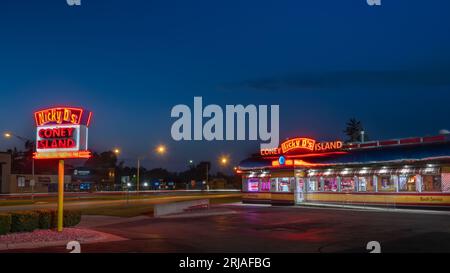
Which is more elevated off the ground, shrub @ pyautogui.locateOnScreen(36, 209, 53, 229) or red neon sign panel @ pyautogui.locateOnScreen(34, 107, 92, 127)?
red neon sign panel @ pyautogui.locateOnScreen(34, 107, 92, 127)

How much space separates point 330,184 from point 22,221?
27116 mm

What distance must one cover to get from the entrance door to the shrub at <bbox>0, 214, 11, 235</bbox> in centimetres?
2666

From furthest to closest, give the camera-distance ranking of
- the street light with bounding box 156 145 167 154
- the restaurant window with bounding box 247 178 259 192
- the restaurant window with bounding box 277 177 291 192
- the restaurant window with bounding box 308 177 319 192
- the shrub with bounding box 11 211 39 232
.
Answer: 1. the street light with bounding box 156 145 167 154
2. the restaurant window with bounding box 247 178 259 192
3. the restaurant window with bounding box 277 177 291 192
4. the restaurant window with bounding box 308 177 319 192
5. the shrub with bounding box 11 211 39 232

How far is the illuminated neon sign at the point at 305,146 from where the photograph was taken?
40.5 m

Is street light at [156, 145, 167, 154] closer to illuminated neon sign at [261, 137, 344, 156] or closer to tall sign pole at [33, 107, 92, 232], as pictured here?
illuminated neon sign at [261, 137, 344, 156]

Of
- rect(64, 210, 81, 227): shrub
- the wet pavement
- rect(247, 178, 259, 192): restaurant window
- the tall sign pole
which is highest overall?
the tall sign pole

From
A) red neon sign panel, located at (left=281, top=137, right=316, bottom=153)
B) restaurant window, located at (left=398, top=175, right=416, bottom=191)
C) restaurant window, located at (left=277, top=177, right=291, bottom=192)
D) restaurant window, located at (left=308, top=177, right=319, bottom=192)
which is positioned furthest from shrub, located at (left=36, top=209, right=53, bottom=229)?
red neon sign panel, located at (left=281, top=137, right=316, bottom=153)

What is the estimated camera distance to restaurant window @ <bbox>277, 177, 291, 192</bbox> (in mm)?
42406

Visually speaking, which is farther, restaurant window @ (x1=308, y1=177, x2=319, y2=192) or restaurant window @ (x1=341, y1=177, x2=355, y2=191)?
restaurant window @ (x1=308, y1=177, x2=319, y2=192)

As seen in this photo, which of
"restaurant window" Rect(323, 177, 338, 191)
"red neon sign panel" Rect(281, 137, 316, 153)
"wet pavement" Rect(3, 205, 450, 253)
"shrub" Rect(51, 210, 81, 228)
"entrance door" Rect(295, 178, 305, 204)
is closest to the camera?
"wet pavement" Rect(3, 205, 450, 253)

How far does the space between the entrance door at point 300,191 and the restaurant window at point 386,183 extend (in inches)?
282
